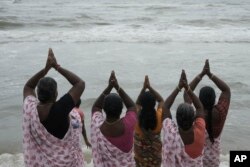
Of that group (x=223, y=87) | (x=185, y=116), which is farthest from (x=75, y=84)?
(x=223, y=87)

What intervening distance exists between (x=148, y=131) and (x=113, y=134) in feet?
2.55

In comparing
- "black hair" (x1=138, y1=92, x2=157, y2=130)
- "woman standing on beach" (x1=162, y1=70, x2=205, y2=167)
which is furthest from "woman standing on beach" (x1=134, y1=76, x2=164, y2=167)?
"woman standing on beach" (x1=162, y1=70, x2=205, y2=167)

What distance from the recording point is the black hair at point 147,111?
4.09 metres

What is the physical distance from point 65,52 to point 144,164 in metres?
10.8

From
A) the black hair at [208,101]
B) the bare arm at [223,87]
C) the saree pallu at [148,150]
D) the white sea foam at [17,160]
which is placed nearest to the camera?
the black hair at [208,101]

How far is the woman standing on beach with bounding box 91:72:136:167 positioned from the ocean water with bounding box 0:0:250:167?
2657 mm

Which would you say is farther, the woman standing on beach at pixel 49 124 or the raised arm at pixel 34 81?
the raised arm at pixel 34 81

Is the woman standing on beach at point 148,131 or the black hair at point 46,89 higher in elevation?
the black hair at point 46,89

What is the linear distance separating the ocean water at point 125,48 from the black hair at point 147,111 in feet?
7.76

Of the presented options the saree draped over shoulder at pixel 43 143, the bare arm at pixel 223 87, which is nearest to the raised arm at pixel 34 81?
the saree draped over shoulder at pixel 43 143

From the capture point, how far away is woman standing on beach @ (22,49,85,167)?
3.43 meters

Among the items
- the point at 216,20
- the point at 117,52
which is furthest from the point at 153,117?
the point at 216,20

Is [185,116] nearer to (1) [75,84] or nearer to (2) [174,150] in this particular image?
(2) [174,150]

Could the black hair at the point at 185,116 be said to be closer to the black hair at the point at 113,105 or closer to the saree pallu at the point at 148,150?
the black hair at the point at 113,105
